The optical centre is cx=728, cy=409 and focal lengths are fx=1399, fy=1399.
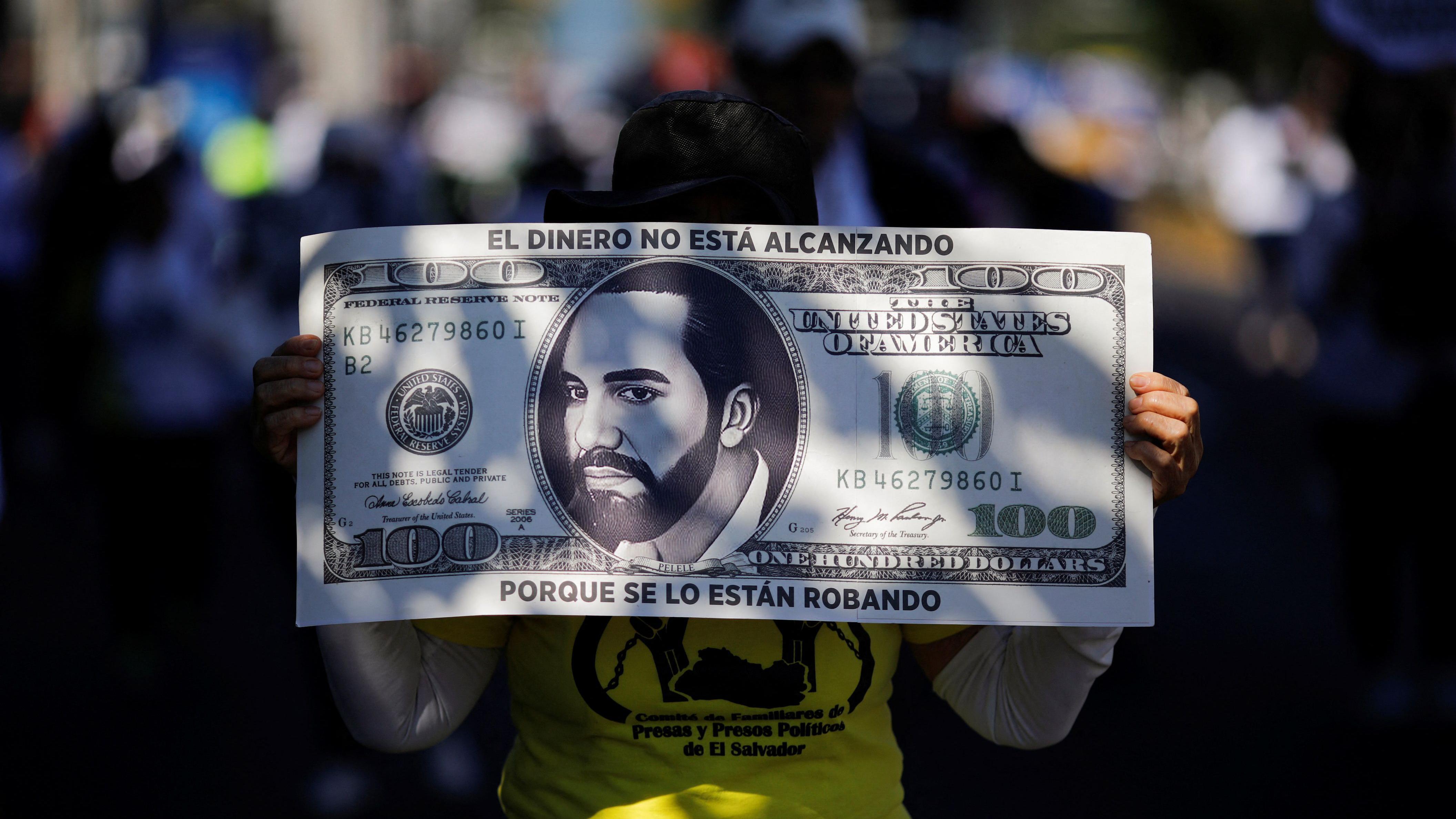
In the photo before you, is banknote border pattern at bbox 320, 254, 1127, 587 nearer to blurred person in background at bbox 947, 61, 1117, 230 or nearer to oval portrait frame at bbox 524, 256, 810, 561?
oval portrait frame at bbox 524, 256, 810, 561

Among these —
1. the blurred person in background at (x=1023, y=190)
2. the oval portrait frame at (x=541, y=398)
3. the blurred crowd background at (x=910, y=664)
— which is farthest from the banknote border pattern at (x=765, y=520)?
the blurred person in background at (x=1023, y=190)

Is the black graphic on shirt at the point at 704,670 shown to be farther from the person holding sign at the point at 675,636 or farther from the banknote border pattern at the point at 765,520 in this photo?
the banknote border pattern at the point at 765,520

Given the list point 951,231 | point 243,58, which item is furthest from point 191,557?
point 243,58

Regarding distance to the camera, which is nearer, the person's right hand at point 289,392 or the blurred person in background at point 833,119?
the person's right hand at point 289,392

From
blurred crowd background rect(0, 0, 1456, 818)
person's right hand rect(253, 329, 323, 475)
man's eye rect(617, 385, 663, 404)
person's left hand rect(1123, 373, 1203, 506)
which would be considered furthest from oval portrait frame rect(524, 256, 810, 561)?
blurred crowd background rect(0, 0, 1456, 818)

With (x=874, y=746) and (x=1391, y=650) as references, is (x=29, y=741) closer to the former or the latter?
(x=874, y=746)

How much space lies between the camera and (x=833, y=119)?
3.80 meters

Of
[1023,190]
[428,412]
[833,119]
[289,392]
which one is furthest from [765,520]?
[1023,190]

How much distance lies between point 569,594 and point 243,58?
1944 cm

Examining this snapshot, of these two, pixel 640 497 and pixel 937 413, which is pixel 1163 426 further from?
pixel 640 497

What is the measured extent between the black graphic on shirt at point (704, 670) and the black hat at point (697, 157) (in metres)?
0.57

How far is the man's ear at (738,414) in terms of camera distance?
1.87 meters

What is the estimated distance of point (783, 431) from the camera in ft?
6.16

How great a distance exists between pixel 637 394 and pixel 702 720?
17.5 inches
